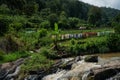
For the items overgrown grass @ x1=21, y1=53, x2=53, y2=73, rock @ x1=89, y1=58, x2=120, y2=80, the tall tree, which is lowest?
the tall tree

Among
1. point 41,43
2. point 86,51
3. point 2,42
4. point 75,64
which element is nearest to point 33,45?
point 41,43

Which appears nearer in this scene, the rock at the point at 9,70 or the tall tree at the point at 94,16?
the rock at the point at 9,70

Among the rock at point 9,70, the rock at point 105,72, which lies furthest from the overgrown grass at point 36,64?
the rock at point 105,72

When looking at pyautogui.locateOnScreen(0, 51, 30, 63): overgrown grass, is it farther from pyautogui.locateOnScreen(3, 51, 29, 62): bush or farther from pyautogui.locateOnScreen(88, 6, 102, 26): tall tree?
pyautogui.locateOnScreen(88, 6, 102, 26): tall tree

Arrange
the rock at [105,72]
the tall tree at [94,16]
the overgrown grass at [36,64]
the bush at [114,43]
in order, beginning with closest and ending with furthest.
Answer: the rock at [105,72]
the overgrown grass at [36,64]
the bush at [114,43]
the tall tree at [94,16]

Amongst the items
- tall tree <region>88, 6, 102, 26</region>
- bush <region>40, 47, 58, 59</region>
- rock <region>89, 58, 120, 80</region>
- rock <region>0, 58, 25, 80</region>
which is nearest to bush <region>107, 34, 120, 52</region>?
bush <region>40, 47, 58, 59</region>

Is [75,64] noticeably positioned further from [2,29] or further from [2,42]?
[2,29]

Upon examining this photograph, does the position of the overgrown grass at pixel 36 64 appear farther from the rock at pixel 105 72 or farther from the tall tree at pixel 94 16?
the tall tree at pixel 94 16

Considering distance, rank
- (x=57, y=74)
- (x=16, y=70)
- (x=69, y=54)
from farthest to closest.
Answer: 1. (x=69, y=54)
2. (x=16, y=70)
3. (x=57, y=74)

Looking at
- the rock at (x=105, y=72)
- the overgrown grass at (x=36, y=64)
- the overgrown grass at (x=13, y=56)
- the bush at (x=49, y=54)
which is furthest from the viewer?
the bush at (x=49, y=54)

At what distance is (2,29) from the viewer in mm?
38250

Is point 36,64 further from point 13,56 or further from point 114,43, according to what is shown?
point 114,43

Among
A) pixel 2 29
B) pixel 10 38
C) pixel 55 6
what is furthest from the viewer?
pixel 55 6

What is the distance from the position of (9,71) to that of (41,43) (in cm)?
1197
